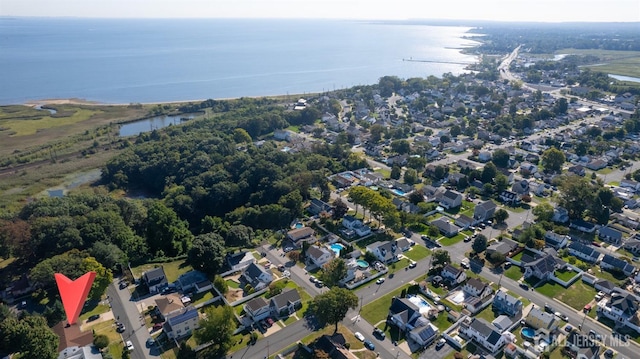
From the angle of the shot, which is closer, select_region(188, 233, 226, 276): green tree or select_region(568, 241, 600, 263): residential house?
select_region(188, 233, 226, 276): green tree

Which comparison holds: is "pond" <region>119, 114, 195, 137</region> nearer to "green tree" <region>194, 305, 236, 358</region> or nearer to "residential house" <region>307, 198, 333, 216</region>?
"residential house" <region>307, 198, 333, 216</region>

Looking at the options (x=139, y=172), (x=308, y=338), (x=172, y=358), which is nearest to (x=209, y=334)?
(x=172, y=358)

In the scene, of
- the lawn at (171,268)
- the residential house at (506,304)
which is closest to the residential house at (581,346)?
the residential house at (506,304)

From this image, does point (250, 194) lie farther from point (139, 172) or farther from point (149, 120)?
point (149, 120)

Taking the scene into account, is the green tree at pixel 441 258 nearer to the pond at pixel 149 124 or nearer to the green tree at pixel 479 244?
the green tree at pixel 479 244

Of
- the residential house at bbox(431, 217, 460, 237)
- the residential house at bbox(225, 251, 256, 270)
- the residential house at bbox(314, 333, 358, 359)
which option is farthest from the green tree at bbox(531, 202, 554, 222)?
the residential house at bbox(225, 251, 256, 270)
